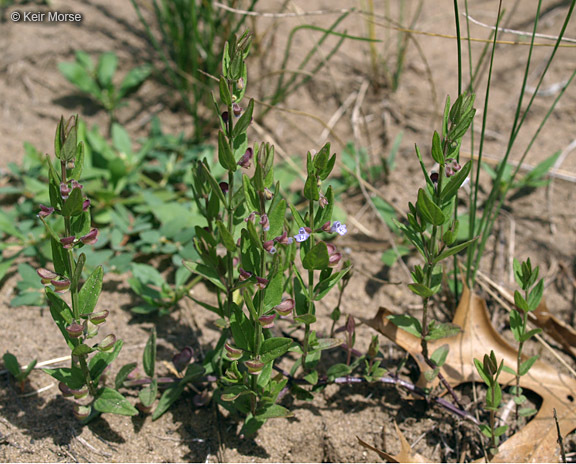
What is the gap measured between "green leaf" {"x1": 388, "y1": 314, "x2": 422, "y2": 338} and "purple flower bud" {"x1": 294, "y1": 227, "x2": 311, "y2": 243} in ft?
1.44

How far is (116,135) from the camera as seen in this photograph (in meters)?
2.97

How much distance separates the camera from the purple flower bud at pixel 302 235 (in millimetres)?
1481

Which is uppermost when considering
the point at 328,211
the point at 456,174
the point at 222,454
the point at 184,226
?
the point at 456,174

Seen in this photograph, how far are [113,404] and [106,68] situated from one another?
2.09m

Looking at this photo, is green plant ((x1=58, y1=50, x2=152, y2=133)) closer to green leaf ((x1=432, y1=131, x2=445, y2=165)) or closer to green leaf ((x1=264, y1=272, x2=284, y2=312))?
green leaf ((x1=264, y1=272, x2=284, y2=312))

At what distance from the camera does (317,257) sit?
154 centimetres

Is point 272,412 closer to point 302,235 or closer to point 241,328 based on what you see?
point 241,328

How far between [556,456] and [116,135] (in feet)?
7.61

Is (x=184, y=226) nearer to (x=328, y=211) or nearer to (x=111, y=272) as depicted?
(x=111, y=272)

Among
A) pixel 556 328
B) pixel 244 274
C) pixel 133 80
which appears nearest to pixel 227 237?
pixel 244 274

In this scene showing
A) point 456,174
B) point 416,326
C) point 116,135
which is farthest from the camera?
point 116,135

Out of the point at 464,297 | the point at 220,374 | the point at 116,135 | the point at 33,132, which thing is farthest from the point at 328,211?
the point at 33,132

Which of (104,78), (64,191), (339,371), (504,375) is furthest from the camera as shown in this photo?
(104,78)

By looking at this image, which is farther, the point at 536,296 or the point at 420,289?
the point at 536,296
